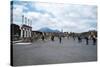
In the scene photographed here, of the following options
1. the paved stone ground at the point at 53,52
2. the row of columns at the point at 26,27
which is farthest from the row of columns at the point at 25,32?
the paved stone ground at the point at 53,52

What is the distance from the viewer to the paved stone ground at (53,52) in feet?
7.34

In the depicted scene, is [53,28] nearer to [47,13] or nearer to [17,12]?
[47,13]

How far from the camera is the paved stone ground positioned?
224 centimetres

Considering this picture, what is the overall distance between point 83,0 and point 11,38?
1.09 meters

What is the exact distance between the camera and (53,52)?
7.79 feet

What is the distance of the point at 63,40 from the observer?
2.42 m

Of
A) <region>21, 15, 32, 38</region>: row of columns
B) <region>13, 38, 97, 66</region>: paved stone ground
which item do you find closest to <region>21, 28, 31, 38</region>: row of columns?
<region>21, 15, 32, 38</region>: row of columns

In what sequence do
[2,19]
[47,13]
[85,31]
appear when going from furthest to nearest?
[85,31]
[47,13]
[2,19]

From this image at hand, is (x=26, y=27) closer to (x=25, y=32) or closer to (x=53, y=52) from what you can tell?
(x=25, y=32)

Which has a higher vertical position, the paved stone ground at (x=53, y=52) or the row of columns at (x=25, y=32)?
the row of columns at (x=25, y=32)

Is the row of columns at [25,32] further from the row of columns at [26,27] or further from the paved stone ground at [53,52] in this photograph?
the paved stone ground at [53,52]

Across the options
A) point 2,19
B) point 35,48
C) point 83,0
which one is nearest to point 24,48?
point 35,48

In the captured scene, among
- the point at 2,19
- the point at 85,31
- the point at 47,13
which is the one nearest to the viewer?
the point at 2,19

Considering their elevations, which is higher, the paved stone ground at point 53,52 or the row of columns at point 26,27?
the row of columns at point 26,27
